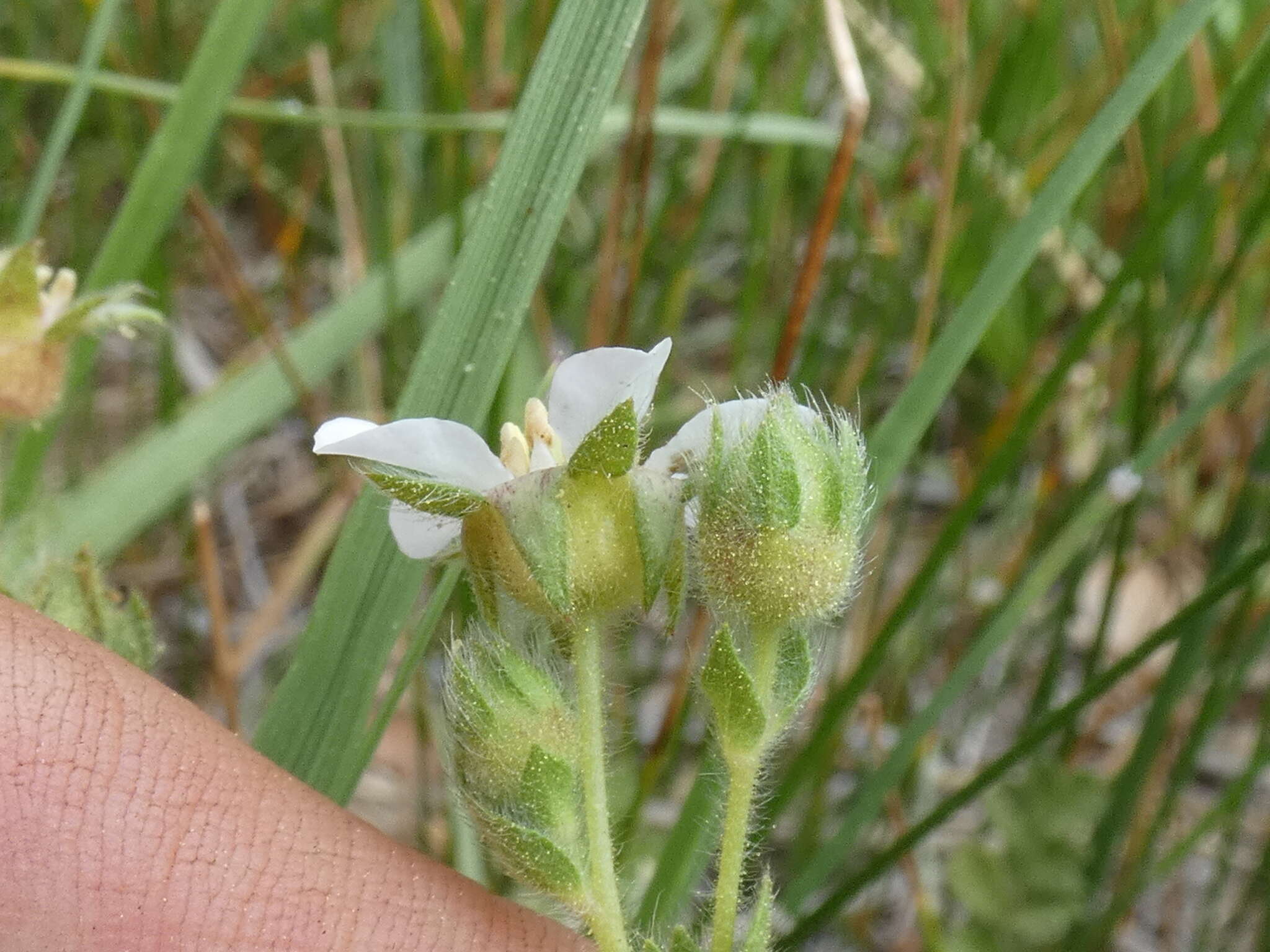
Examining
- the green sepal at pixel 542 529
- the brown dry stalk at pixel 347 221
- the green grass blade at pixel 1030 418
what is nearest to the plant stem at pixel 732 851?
the green sepal at pixel 542 529

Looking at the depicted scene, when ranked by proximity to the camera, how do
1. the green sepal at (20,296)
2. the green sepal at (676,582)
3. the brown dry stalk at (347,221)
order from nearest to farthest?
the green sepal at (676,582), the green sepal at (20,296), the brown dry stalk at (347,221)

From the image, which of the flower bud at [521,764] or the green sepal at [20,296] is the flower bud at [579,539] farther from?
the green sepal at [20,296]

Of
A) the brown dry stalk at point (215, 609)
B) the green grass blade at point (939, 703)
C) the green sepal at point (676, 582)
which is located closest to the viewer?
the green sepal at point (676, 582)

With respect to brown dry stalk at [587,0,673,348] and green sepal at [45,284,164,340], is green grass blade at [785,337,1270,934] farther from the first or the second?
green sepal at [45,284,164,340]

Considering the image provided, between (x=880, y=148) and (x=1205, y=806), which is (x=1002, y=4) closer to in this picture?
(x=880, y=148)

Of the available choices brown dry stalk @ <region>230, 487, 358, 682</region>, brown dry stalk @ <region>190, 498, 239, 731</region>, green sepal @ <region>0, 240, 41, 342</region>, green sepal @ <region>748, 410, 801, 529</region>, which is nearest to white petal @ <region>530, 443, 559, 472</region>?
green sepal @ <region>748, 410, 801, 529</region>

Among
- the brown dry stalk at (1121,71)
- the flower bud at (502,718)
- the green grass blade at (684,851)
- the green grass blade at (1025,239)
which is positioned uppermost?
the brown dry stalk at (1121,71)

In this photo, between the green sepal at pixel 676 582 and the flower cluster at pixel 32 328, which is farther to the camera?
the flower cluster at pixel 32 328
